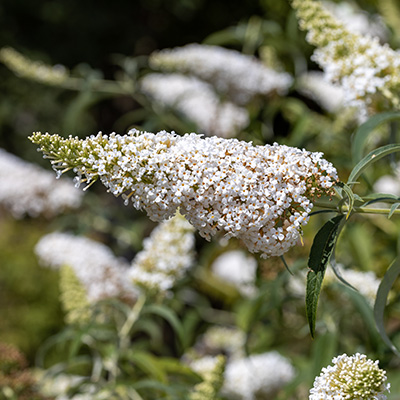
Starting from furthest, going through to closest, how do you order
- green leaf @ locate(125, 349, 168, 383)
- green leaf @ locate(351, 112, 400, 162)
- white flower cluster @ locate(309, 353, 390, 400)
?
1. green leaf @ locate(125, 349, 168, 383)
2. green leaf @ locate(351, 112, 400, 162)
3. white flower cluster @ locate(309, 353, 390, 400)

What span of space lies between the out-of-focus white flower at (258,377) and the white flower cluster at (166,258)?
42 centimetres

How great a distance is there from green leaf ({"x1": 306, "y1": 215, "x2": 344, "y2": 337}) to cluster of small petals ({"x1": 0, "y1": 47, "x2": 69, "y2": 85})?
141 centimetres

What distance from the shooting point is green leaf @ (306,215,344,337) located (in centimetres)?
73

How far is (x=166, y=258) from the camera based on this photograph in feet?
4.46

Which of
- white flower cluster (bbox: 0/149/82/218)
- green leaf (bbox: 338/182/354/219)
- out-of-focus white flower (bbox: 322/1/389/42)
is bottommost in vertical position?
green leaf (bbox: 338/182/354/219)

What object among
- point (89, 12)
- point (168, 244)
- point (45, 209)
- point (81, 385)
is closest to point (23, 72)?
point (45, 209)

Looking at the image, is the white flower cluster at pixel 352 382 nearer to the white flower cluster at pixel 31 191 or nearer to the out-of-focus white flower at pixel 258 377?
the out-of-focus white flower at pixel 258 377

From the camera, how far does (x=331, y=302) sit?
1560 millimetres

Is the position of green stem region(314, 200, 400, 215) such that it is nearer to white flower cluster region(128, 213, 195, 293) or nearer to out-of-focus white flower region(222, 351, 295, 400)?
white flower cluster region(128, 213, 195, 293)

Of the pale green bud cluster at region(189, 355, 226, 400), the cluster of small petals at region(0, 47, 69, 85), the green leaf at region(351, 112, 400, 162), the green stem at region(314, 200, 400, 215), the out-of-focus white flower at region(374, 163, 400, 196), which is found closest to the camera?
the green stem at region(314, 200, 400, 215)

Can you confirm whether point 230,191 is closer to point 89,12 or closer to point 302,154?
point 302,154

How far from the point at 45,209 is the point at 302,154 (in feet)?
5.27

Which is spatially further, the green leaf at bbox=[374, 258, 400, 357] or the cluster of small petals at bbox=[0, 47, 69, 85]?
the cluster of small petals at bbox=[0, 47, 69, 85]

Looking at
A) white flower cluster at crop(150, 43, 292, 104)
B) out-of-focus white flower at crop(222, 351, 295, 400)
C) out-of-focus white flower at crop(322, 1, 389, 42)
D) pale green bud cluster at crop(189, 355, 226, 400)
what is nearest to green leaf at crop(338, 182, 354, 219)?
pale green bud cluster at crop(189, 355, 226, 400)
